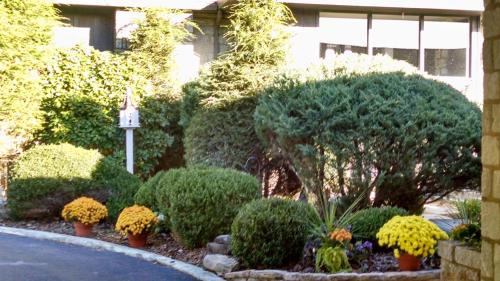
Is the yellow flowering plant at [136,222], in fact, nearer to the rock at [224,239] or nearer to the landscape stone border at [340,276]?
the rock at [224,239]

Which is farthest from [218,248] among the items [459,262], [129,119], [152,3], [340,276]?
[152,3]

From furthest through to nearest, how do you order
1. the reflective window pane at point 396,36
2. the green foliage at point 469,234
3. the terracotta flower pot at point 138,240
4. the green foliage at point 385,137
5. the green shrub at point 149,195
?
the reflective window pane at point 396,36
the green shrub at point 149,195
the terracotta flower pot at point 138,240
the green foliage at point 385,137
the green foliage at point 469,234

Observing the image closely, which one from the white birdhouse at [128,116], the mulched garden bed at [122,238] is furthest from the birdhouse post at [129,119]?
the mulched garden bed at [122,238]

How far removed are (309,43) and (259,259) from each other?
925 cm

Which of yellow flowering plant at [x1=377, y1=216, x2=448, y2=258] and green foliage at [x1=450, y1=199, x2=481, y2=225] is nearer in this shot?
yellow flowering plant at [x1=377, y1=216, x2=448, y2=258]

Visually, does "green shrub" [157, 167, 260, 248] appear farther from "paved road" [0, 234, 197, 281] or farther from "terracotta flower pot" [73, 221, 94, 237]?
"terracotta flower pot" [73, 221, 94, 237]

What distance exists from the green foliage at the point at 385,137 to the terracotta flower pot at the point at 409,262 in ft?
5.43

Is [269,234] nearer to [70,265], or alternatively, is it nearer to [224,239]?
[224,239]

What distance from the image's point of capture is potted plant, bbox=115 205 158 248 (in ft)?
32.7

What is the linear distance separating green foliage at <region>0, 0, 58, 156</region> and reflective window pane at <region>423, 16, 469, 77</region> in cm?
890

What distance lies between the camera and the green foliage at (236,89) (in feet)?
41.4

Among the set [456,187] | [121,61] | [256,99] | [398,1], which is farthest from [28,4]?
[456,187]

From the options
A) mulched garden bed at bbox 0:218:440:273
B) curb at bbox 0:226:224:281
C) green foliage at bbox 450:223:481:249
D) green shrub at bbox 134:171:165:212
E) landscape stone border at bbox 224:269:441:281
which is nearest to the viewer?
green foliage at bbox 450:223:481:249

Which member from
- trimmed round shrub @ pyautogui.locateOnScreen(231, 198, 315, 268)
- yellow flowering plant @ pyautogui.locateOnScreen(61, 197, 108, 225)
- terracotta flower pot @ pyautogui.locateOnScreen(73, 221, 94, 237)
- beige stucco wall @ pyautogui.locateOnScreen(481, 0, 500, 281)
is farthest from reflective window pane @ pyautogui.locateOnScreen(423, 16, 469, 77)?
beige stucco wall @ pyautogui.locateOnScreen(481, 0, 500, 281)
